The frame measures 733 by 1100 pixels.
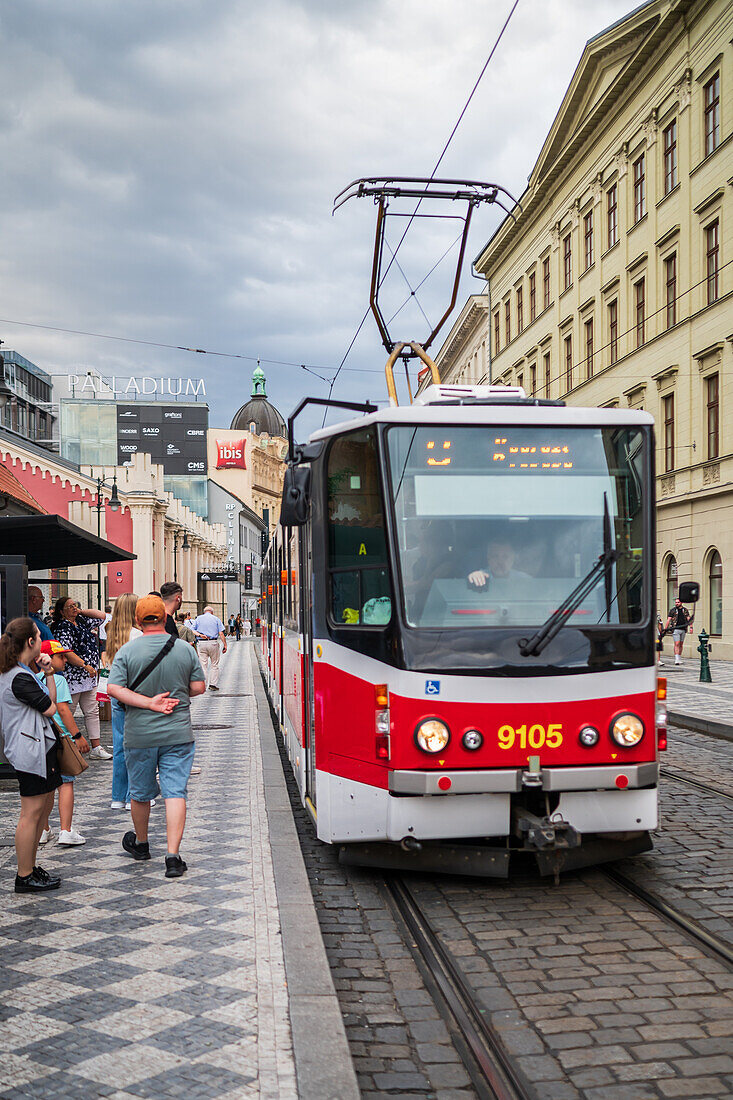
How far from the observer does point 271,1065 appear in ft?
12.4

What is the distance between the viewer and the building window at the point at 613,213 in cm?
3803

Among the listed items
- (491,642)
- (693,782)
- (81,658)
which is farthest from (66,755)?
(693,782)

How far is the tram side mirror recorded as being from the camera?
7.08 meters

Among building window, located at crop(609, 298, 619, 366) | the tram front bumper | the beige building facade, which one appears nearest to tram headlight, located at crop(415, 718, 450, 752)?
the tram front bumper

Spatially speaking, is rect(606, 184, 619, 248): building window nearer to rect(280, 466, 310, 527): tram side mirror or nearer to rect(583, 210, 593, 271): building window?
rect(583, 210, 593, 271): building window

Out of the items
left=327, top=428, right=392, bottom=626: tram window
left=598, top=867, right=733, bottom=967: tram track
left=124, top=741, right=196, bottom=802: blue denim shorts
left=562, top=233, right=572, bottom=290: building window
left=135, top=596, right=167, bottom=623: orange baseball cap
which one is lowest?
left=598, top=867, right=733, bottom=967: tram track

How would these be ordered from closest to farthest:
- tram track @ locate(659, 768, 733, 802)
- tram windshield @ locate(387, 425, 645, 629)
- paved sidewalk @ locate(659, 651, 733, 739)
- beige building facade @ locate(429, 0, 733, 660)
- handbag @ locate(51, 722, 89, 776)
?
1. tram windshield @ locate(387, 425, 645, 629)
2. handbag @ locate(51, 722, 89, 776)
3. tram track @ locate(659, 768, 733, 802)
4. paved sidewalk @ locate(659, 651, 733, 739)
5. beige building facade @ locate(429, 0, 733, 660)

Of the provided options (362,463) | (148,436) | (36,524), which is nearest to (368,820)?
(362,463)

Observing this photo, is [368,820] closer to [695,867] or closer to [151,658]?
[151,658]

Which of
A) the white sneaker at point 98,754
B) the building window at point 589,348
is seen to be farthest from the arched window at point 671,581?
the white sneaker at point 98,754

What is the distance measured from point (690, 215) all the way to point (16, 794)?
2782cm

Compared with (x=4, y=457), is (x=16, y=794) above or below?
below

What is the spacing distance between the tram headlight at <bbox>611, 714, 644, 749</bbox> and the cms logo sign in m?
117

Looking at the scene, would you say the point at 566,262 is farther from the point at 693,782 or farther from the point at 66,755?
the point at 66,755
